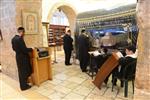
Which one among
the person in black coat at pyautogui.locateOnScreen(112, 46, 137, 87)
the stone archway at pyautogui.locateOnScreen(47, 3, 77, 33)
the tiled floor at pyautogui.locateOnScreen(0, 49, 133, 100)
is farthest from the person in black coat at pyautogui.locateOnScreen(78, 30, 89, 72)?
the stone archway at pyautogui.locateOnScreen(47, 3, 77, 33)

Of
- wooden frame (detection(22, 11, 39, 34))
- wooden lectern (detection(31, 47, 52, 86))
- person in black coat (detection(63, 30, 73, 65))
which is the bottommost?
wooden lectern (detection(31, 47, 52, 86))

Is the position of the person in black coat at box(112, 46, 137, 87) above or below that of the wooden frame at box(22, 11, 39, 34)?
below

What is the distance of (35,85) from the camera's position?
3.84 meters

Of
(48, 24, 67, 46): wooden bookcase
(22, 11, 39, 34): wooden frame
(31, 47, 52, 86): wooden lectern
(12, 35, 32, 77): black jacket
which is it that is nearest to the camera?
(12, 35, 32, 77): black jacket

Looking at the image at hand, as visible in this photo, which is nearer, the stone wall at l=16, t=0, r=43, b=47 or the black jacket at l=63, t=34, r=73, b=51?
the stone wall at l=16, t=0, r=43, b=47

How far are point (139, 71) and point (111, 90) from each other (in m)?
2.35

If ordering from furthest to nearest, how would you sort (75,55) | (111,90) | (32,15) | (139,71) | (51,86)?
(75,55) < (32,15) < (51,86) < (111,90) < (139,71)

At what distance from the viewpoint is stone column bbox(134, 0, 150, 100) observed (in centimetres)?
113

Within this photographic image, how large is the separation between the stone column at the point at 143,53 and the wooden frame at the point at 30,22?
3354mm

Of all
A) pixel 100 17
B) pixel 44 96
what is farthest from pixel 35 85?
pixel 100 17

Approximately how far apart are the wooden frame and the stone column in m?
3.35

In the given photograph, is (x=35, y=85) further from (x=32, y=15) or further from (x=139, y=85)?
(x=139, y=85)

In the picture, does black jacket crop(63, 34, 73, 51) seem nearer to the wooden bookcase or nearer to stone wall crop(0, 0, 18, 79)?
stone wall crop(0, 0, 18, 79)

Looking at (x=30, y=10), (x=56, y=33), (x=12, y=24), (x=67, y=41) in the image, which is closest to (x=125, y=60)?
(x=30, y=10)
